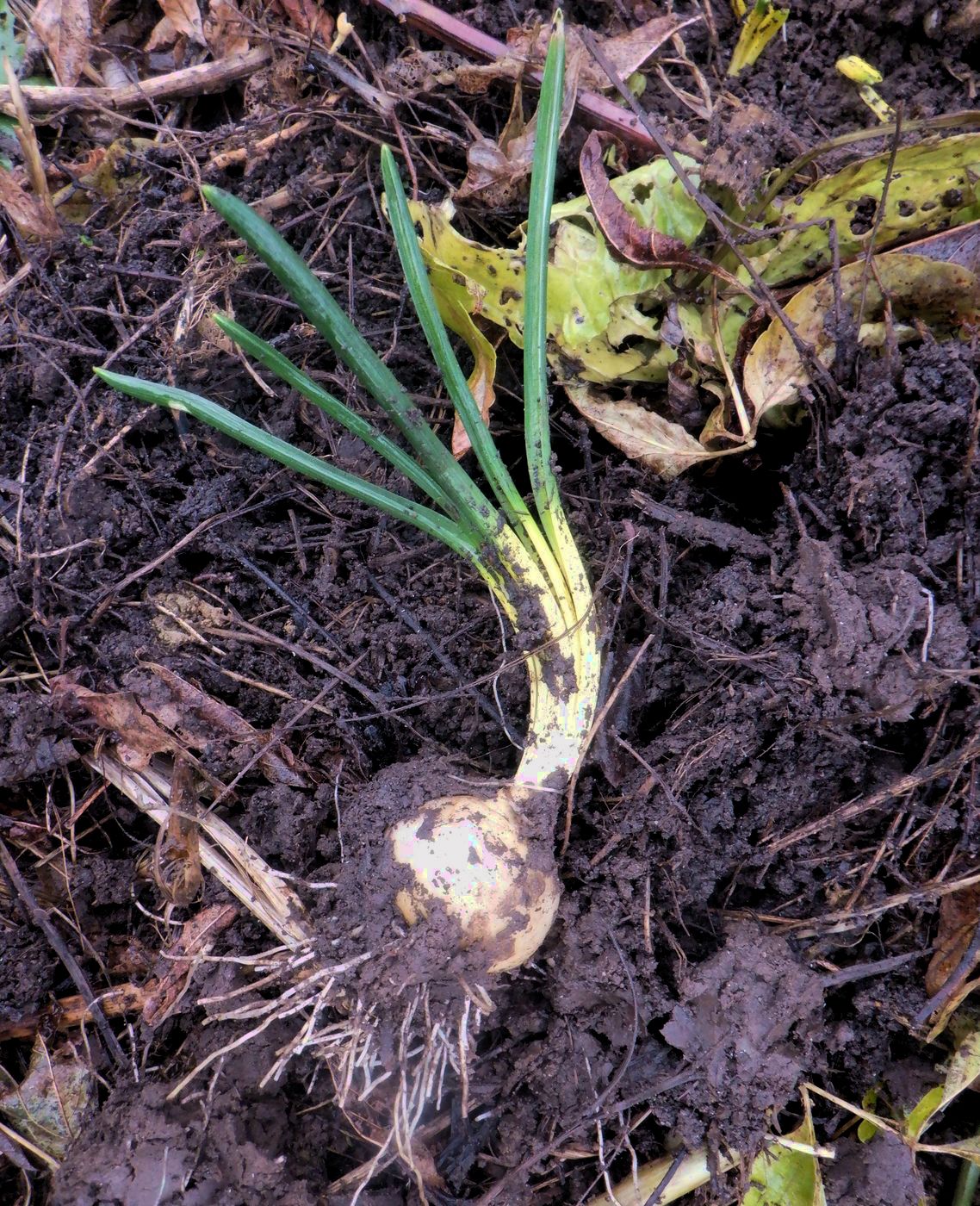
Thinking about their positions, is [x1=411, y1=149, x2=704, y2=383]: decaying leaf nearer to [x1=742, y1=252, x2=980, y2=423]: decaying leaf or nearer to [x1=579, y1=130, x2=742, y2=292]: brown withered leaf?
[x1=579, y1=130, x2=742, y2=292]: brown withered leaf

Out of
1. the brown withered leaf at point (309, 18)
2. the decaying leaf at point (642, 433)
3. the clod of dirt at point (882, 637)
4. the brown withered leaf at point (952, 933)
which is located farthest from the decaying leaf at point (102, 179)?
the brown withered leaf at point (952, 933)

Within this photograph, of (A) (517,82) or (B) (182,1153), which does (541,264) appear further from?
(B) (182,1153)

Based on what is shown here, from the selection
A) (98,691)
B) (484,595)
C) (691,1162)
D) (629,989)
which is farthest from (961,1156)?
(98,691)

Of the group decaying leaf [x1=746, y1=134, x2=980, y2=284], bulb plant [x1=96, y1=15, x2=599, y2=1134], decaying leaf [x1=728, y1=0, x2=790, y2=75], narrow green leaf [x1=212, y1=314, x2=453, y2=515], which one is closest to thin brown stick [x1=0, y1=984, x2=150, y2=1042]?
bulb plant [x1=96, y1=15, x2=599, y2=1134]

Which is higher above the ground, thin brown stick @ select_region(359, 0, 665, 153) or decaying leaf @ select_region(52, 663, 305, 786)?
thin brown stick @ select_region(359, 0, 665, 153)

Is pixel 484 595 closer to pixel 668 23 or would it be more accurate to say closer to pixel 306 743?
pixel 306 743
